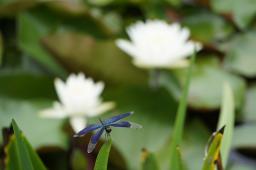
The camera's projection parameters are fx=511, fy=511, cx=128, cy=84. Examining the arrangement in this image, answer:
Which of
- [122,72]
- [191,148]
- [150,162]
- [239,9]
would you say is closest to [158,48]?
[122,72]

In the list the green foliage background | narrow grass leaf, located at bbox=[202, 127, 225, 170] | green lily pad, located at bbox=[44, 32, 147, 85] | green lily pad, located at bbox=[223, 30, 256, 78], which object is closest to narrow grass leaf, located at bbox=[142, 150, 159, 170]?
narrow grass leaf, located at bbox=[202, 127, 225, 170]

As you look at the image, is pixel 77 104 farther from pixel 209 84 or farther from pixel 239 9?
pixel 239 9

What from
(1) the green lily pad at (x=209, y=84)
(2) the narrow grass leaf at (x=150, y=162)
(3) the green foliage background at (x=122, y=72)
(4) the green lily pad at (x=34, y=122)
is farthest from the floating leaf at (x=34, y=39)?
(2) the narrow grass leaf at (x=150, y=162)

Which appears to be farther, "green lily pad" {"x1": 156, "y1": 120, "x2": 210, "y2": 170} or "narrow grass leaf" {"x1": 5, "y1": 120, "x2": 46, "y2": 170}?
"green lily pad" {"x1": 156, "y1": 120, "x2": 210, "y2": 170}

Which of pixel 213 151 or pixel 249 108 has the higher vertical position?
pixel 249 108

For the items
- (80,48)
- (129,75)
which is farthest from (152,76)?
(80,48)

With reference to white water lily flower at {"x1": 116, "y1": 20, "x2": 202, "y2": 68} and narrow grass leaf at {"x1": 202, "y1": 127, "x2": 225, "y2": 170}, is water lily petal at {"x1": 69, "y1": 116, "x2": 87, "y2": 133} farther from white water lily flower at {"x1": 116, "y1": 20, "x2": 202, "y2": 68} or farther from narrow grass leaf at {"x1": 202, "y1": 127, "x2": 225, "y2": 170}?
narrow grass leaf at {"x1": 202, "y1": 127, "x2": 225, "y2": 170}

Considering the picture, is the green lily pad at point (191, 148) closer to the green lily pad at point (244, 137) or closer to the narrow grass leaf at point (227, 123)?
the green lily pad at point (244, 137)

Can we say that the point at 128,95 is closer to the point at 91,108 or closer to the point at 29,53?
the point at 91,108
